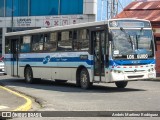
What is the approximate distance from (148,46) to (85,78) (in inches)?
120

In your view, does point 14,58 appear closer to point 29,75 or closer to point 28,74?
point 28,74

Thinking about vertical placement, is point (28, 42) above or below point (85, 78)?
above

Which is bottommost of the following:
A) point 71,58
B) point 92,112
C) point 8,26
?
point 92,112

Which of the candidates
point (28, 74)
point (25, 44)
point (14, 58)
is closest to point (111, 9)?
point (14, 58)

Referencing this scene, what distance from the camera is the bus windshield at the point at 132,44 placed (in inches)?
698

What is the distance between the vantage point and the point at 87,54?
18.9 m

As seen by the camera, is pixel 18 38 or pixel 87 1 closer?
pixel 18 38

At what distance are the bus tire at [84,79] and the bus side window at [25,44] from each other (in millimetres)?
5400

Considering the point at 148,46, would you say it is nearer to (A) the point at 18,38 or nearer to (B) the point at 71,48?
(B) the point at 71,48

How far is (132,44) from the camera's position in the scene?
18.0 meters

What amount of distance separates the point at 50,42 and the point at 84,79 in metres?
3.53

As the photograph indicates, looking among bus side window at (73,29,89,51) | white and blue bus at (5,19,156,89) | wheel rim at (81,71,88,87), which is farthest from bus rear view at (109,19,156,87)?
wheel rim at (81,71,88,87)

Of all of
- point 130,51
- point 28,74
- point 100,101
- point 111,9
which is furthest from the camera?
point 111,9

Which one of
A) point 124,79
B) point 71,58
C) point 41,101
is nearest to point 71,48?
point 71,58
